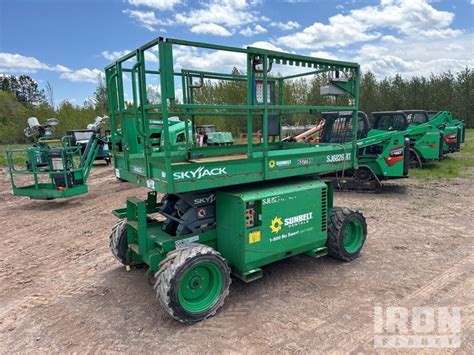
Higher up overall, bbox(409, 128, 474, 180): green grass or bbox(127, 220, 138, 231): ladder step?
bbox(127, 220, 138, 231): ladder step

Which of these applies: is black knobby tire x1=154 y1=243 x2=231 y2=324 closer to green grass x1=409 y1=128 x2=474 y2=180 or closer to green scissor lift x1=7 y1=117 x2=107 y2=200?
green scissor lift x1=7 y1=117 x2=107 y2=200

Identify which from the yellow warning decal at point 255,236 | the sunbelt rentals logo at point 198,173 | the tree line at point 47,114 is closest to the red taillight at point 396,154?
the yellow warning decal at point 255,236

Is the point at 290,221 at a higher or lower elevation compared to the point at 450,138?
lower

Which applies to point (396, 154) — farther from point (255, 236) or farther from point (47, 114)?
point (47, 114)

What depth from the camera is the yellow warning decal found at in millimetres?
3686

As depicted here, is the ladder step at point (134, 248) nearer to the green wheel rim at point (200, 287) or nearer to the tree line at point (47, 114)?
the green wheel rim at point (200, 287)

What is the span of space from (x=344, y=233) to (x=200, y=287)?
7.17 ft

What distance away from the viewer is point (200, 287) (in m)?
3.57

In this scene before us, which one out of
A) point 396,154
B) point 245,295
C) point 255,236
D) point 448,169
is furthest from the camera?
point 448,169

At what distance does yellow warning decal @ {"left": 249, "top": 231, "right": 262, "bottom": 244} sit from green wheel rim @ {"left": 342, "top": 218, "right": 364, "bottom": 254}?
167 cm

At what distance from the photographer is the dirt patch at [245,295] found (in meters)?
3.18

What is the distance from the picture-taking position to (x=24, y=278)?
4570mm

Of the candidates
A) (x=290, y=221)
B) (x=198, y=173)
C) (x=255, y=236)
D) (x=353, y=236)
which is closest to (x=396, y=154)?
(x=353, y=236)

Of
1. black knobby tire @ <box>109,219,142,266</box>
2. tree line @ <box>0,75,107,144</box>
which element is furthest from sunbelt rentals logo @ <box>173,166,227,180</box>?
tree line @ <box>0,75,107,144</box>
